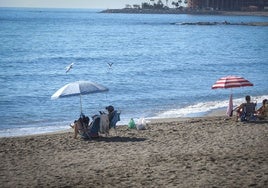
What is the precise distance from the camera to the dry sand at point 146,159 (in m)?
8.77

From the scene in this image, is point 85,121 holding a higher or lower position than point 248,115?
higher

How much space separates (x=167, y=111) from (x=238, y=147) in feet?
34.0

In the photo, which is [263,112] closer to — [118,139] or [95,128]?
[118,139]

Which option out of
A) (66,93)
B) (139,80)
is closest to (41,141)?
(66,93)

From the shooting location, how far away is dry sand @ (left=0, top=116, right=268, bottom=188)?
877cm

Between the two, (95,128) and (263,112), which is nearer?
(95,128)

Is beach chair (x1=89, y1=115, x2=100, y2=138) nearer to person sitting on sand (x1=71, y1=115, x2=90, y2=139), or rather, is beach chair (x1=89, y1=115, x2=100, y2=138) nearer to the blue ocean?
person sitting on sand (x1=71, y1=115, x2=90, y2=139)

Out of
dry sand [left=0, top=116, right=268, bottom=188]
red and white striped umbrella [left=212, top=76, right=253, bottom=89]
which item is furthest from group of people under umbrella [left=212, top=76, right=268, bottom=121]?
dry sand [left=0, top=116, right=268, bottom=188]

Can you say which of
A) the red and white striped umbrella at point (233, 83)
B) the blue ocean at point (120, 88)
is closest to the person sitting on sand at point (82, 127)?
the blue ocean at point (120, 88)

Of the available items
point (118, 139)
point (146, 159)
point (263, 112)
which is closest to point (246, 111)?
point (263, 112)

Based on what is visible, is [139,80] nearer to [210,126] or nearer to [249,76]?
[249,76]

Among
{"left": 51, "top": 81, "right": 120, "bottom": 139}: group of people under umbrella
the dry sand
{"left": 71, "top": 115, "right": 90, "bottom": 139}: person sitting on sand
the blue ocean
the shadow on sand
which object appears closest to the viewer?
the dry sand

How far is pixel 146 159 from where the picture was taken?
10.3 meters

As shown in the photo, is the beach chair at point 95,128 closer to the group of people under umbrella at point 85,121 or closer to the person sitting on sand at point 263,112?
the group of people under umbrella at point 85,121
